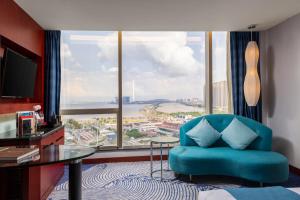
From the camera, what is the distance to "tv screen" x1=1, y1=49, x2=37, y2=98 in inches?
104

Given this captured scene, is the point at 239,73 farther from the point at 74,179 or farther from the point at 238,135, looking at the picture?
the point at 74,179

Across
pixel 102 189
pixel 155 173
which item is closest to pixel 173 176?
pixel 155 173

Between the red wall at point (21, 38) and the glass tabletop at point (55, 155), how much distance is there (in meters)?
1.20

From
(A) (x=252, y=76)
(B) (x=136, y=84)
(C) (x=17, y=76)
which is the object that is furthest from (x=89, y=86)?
(A) (x=252, y=76)

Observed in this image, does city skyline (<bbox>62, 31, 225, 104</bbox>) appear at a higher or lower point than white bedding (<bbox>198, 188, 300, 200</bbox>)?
higher

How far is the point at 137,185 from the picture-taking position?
3.25 m

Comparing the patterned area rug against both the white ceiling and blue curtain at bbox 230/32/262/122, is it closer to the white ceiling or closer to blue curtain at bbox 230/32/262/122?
blue curtain at bbox 230/32/262/122

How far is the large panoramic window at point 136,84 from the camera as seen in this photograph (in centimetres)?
435

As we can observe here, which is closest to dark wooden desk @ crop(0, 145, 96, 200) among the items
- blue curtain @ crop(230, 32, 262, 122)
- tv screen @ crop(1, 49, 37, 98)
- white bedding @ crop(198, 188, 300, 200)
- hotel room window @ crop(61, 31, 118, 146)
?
white bedding @ crop(198, 188, 300, 200)

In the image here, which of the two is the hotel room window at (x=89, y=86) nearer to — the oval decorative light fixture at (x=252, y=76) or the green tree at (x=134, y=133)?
the green tree at (x=134, y=133)

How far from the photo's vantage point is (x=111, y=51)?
174 inches

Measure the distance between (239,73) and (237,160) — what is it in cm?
195

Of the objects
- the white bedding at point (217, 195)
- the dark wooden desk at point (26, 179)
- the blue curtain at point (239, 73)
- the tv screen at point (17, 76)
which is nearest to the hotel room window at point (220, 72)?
the blue curtain at point (239, 73)

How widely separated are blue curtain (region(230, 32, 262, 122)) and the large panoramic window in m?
0.23
